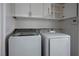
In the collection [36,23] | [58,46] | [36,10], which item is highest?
[36,10]

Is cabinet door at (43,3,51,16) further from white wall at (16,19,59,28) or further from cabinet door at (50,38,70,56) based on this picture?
cabinet door at (50,38,70,56)

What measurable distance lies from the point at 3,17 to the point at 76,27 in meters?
1.75

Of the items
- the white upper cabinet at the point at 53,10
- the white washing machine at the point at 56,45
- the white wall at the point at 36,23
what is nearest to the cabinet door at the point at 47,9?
the white upper cabinet at the point at 53,10

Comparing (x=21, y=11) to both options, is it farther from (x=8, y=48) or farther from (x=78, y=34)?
(x=78, y=34)

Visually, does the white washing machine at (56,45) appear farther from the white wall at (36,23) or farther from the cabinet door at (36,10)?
the white wall at (36,23)

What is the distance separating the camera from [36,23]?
362cm

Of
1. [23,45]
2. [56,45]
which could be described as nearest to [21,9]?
[23,45]

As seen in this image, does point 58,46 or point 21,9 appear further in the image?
point 21,9

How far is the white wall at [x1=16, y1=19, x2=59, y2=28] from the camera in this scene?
3.54 m

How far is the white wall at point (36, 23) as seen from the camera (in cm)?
354

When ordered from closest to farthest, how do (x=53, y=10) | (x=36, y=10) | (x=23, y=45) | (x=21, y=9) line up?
(x=23, y=45)
(x=21, y=9)
(x=36, y=10)
(x=53, y=10)

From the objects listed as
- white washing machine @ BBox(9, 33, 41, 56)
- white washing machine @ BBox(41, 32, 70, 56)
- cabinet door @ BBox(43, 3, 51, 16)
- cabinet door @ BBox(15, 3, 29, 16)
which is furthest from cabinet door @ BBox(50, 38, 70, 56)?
cabinet door @ BBox(15, 3, 29, 16)

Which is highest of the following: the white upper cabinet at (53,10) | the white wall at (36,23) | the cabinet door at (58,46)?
the white upper cabinet at (53,10)

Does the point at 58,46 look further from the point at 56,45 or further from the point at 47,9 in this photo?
the point at 47,9
